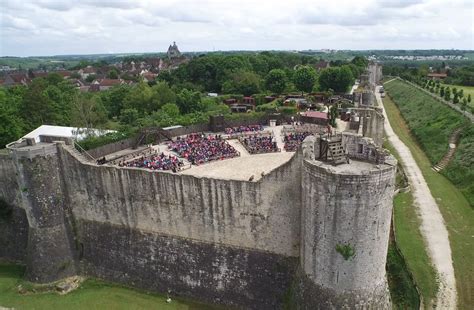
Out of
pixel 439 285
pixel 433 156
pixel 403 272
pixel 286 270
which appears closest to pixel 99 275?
pixel 286 270

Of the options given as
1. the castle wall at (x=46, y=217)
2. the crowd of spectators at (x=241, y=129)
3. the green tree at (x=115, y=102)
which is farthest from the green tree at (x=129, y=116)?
the castle wall at (x=46, y=217)

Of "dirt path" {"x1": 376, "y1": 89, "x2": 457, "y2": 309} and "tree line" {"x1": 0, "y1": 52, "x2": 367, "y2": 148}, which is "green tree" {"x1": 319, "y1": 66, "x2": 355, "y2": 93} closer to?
"tree line" {"x1": 0, "y1": 52, "x2": 367, "y2": 148}

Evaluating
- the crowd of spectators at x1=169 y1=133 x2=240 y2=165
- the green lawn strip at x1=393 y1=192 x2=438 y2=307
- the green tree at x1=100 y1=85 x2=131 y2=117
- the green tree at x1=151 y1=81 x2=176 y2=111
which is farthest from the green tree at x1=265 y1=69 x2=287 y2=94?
the green lawn strip at x1=393 y1=192 x2=438 y2=307

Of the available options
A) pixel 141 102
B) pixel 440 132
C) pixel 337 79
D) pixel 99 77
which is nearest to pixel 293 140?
pixel 440 132

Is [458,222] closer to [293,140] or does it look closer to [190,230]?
[293,140]

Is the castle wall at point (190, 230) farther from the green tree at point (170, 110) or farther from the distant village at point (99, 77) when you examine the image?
the distant village at point (99, 77)

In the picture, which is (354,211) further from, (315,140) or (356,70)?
(356,70)
